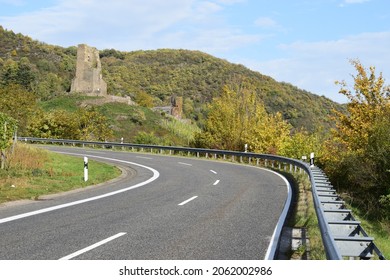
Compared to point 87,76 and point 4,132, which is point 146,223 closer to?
point 4,132

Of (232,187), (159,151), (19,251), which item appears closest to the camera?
(19,251)

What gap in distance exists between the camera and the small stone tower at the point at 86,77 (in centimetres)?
9781

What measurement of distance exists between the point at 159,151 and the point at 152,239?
32.5m

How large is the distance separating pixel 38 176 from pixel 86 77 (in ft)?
278

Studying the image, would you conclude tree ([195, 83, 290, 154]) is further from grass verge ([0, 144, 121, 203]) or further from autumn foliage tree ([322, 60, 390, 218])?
grass verge ([0, 144, 121, 203])

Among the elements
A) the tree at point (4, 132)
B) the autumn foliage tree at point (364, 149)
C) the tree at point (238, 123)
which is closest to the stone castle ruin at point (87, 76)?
the tree at point (238, 123)

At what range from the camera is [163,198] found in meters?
12.8

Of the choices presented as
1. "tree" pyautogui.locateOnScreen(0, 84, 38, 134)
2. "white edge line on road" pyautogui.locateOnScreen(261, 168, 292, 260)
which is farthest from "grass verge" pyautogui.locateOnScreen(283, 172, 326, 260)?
"tree" pyautogui.locateOnScreen(0, 84, 38, 134)

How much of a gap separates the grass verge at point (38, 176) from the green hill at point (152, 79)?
57.9 m

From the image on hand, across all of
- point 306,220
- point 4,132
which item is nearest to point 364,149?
point 306,220

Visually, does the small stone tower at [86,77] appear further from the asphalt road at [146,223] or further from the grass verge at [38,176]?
the asphalt road at [146,223]

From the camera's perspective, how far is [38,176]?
1650 centimetres

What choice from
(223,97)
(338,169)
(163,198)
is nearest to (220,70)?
(223,97)
